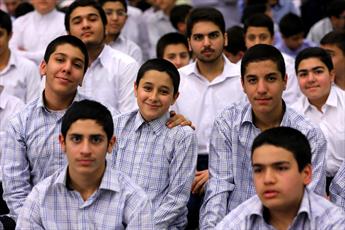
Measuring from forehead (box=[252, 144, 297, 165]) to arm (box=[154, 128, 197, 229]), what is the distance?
0.90m

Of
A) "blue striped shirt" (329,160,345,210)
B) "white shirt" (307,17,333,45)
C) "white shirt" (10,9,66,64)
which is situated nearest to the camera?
"blue striped shirt" (329,160,345,210)

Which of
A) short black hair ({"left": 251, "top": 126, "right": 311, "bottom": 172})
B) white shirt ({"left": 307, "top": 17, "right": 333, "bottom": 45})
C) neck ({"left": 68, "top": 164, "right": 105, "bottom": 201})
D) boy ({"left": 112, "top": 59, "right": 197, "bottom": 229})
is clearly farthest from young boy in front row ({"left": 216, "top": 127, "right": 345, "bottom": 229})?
white shirt ({"left": 307, "top": 17, "right": 333, "bottom": 45})

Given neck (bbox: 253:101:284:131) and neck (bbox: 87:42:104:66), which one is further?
neck (bbox: 87:42:104:66)

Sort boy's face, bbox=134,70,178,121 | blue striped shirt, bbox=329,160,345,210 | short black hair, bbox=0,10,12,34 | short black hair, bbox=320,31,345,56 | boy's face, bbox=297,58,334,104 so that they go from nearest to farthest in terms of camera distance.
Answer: blue striped shirt, bbox=329,160,345,210
boy's face, bbox=134,70,178,121
boy's face, bbox=297,58,334,104
short black hair, bbox=320,31,345,56
short black hair, bbox=0,10,12,34

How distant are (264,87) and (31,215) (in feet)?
4.11

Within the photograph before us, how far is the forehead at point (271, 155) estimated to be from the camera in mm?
3312

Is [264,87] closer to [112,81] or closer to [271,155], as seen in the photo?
[271,155]

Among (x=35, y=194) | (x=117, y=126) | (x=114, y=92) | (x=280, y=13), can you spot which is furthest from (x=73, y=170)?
(x=280, y=13)

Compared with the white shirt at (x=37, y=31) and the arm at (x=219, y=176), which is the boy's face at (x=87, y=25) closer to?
the white shirt at (x=37, y=31)

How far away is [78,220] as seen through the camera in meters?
3.62

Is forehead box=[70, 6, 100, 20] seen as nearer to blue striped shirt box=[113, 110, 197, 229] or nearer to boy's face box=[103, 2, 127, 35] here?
boy's face box=[103, 2, 127, 35]

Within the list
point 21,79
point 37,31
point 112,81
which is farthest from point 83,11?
point 37,31

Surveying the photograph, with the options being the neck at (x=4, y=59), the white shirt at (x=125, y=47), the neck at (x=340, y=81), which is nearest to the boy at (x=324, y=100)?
the neck at (x=340, y=81)

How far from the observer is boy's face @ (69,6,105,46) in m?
5.36
